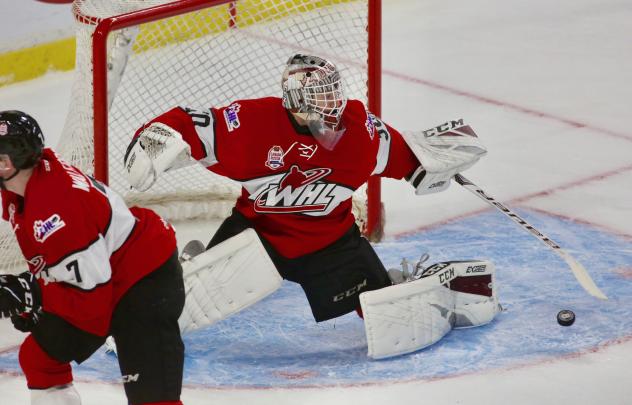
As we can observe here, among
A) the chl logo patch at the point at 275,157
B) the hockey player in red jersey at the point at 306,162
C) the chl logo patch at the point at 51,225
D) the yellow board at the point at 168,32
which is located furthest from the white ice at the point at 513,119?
the chl logo patch at the point at 51,225

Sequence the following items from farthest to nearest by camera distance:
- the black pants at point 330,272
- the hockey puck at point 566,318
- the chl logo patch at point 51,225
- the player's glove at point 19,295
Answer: the hockey puck at point 566,318 < the black pants at point 330,272 < the player's glove at point 19,295 < the chl logo patch at point 51,225

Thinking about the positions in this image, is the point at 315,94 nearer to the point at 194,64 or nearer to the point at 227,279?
the point at 227,279

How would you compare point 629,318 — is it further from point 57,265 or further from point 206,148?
point 57,265

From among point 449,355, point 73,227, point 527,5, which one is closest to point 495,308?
point 449,355

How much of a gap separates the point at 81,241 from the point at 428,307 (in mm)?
1253

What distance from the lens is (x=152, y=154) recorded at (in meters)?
3.22

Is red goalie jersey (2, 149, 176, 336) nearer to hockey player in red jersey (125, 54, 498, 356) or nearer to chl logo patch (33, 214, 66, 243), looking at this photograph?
chl logo patch (33, 214, 66, 243)

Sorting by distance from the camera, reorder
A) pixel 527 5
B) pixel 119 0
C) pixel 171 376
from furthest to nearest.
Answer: pixel 527 5 → pixel 119 0 → pixel 171 376

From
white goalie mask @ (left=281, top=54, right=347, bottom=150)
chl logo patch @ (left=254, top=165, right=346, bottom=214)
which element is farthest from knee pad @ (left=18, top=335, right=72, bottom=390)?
white goalie mask @ (left=281, top=54, right=347, bottom=150)

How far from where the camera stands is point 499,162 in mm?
5043

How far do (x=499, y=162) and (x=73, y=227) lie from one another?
271 cm

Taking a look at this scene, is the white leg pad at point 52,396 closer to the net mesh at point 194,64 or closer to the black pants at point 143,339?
the black pants at point 143,339

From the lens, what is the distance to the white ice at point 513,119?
133 inches

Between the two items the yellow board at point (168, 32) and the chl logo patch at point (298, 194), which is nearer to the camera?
the chl logo patch at point (298, 194)
